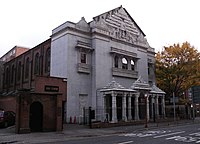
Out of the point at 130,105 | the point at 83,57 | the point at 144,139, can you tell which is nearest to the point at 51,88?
the point at 83,57

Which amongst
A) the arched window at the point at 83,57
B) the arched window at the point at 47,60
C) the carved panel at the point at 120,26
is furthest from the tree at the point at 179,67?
the arched window at the point at 47,60

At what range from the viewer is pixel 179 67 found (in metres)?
42.3

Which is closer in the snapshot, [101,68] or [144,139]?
[144,139]

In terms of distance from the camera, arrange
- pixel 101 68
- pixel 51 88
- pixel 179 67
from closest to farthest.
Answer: pixel 51 88
pixel 101 68
pixel 179 67

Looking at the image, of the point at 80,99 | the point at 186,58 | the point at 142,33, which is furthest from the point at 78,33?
the point at 186,58

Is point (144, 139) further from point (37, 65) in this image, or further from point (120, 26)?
point (37, 65)

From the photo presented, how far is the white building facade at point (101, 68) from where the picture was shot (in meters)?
34.1

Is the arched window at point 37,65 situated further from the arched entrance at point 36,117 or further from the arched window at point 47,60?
the arched entrance at point 36,117

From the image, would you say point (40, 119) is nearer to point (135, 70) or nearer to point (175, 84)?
point (135, 70)

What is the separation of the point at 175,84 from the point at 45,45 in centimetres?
2225

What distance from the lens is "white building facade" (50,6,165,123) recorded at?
3409cm

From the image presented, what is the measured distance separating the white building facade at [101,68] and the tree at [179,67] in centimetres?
395

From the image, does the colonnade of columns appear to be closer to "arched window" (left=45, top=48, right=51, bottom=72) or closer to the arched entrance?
"arched window" (left=45, top=48, right=51, bottom=72)

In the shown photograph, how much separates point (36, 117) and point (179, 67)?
89.5ft
